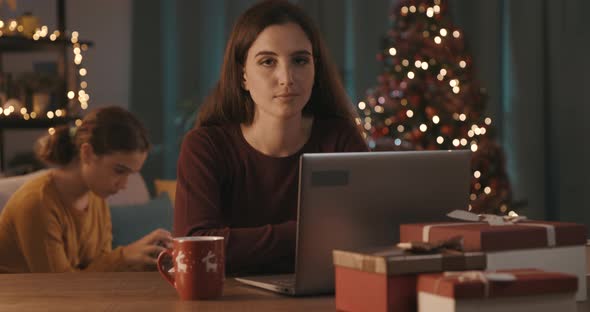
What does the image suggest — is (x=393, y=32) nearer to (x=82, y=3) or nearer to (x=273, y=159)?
(x=82, y=3)

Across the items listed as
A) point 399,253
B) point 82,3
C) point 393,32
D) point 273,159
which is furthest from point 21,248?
point 82,3

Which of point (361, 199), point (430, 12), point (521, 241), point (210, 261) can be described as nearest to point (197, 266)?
point (210, 261)

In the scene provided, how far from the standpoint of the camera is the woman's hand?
244 cm

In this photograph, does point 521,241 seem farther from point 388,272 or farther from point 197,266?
point 197,266

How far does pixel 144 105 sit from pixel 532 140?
2.35 m

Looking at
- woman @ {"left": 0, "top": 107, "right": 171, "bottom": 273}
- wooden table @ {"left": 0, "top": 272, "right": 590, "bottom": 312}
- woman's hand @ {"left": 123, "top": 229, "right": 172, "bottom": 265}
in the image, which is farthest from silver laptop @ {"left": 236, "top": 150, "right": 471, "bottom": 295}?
woman @ {"left": 0, "top": 107, "right": 171, "bottom": 273}

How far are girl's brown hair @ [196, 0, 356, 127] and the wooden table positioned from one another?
20.3 inches

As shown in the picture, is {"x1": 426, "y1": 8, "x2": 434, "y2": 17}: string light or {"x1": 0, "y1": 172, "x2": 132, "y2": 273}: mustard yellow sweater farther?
{"x1": 426, "y1": 8, "x2": 434, "y2": 17}: string light

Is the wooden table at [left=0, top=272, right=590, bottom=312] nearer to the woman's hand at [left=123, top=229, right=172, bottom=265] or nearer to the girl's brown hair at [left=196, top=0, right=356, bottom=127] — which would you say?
the girl's brown hair at [left=196, top=0, right=356, bottom=127]

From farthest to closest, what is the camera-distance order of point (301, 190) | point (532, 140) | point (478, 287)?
point (532, 140) < point (301, 190) < point (478, 287)

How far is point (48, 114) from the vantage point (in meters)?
4.62

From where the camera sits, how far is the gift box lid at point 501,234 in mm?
1174

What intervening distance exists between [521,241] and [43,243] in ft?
5.47

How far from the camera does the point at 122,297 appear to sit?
1.36 metres
